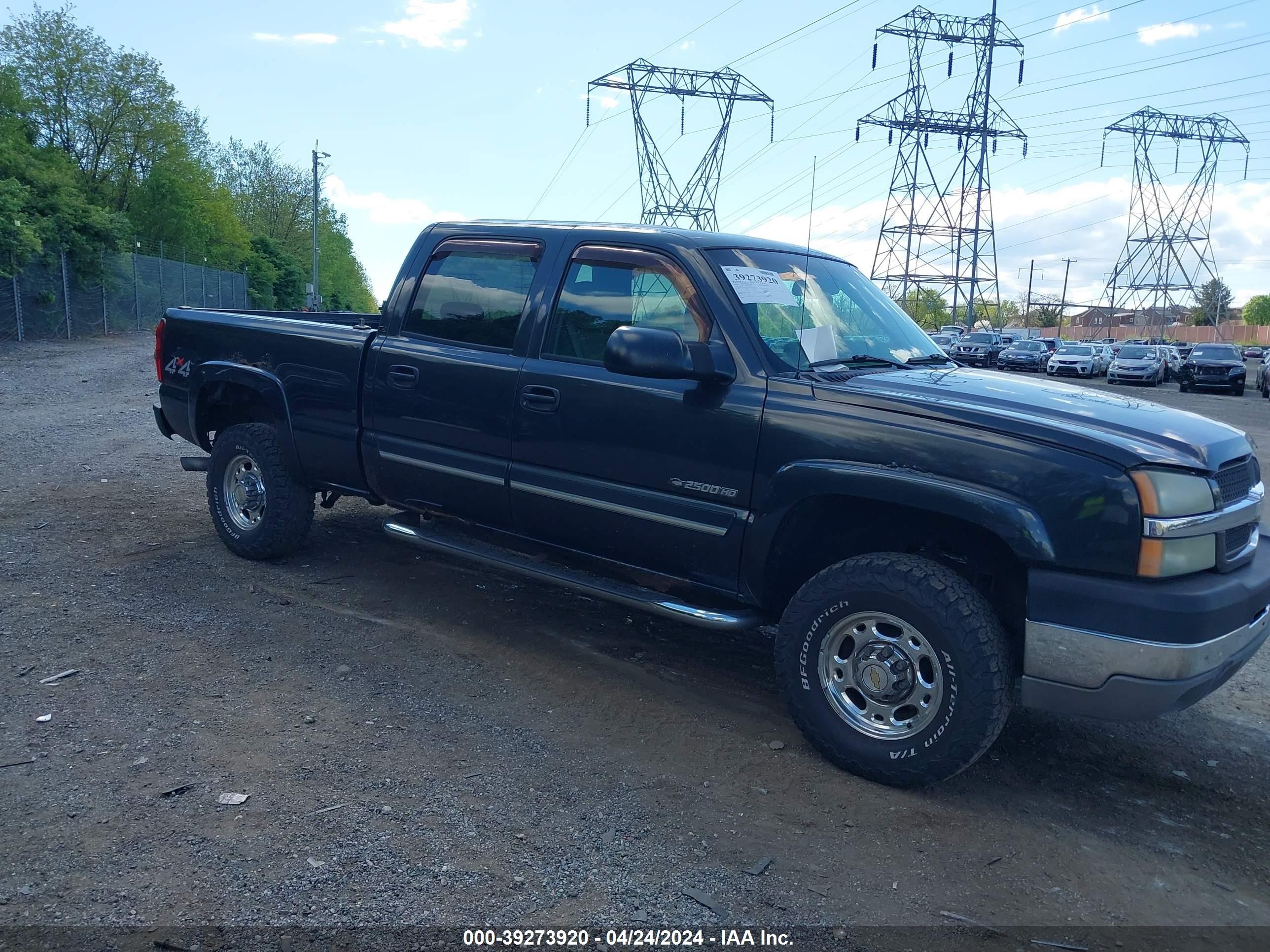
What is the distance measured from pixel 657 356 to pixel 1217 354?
117 feet

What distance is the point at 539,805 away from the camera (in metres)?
3.56

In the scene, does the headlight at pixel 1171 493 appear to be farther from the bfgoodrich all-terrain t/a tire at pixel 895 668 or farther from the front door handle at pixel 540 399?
the front door handle at pixel 540 399

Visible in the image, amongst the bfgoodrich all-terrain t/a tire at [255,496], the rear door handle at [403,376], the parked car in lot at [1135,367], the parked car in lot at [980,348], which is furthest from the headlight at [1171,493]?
the parked car in lot at [980,348]

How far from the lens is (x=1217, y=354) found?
33.6m

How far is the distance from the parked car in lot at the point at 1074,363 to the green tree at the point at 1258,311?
93.8 m

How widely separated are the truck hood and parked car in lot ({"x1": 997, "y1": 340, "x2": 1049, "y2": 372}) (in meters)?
42.3

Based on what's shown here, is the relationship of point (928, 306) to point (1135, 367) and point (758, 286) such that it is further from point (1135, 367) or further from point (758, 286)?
point (758, 286)

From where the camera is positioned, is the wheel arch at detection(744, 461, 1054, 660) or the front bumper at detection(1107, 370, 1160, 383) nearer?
the wheel arch at detection(744, 461, 1054, 660)

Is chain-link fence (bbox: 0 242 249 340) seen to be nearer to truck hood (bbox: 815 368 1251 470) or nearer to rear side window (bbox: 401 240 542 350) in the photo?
rear side window (bbox: 401 240 542 350)

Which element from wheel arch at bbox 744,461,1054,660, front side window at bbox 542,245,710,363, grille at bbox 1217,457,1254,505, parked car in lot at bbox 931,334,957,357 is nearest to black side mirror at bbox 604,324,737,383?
front side window at bbox 542,245,710,363

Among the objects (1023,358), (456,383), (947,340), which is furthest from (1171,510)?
(947,340)

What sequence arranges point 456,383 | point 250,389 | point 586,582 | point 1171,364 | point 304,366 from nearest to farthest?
point 586,582 < point 456,383 < point 304,366 < point 250,389 < point 1171,364

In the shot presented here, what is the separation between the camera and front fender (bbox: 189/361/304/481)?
5.89 metres

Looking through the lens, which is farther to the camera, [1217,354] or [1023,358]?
[1023,358]
